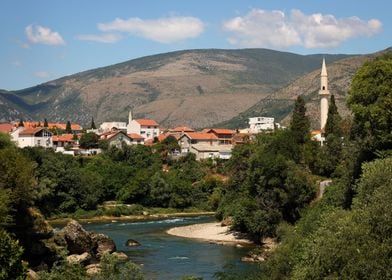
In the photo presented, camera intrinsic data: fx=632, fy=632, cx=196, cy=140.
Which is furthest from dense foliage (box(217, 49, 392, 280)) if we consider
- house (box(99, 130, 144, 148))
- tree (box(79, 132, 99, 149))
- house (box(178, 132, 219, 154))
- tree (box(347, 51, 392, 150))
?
house (box(99, 130, 144, 148))

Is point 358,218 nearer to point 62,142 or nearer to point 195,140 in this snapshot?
point 62,142

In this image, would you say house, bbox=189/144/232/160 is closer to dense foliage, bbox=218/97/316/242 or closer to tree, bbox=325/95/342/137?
tree, bbox=325/95/342/137

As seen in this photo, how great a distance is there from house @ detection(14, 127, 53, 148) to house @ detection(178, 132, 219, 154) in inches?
940

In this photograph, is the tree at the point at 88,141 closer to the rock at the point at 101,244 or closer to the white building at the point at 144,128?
the white building at the point at 144,128

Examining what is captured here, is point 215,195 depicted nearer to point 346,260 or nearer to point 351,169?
point 351,169

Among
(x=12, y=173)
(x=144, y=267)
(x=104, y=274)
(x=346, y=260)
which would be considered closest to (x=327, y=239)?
(x=346, y=260)

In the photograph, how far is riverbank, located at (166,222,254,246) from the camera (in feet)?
184

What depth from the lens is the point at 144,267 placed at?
1714 inches

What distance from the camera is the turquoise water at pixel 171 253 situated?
42125mm

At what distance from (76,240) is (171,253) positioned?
772cm

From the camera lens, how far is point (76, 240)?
151ft

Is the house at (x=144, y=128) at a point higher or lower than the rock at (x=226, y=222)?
higher

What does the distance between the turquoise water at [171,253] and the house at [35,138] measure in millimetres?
48313

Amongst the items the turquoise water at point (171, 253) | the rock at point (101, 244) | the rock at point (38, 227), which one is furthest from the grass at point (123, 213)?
the rock at point (38, 227)
